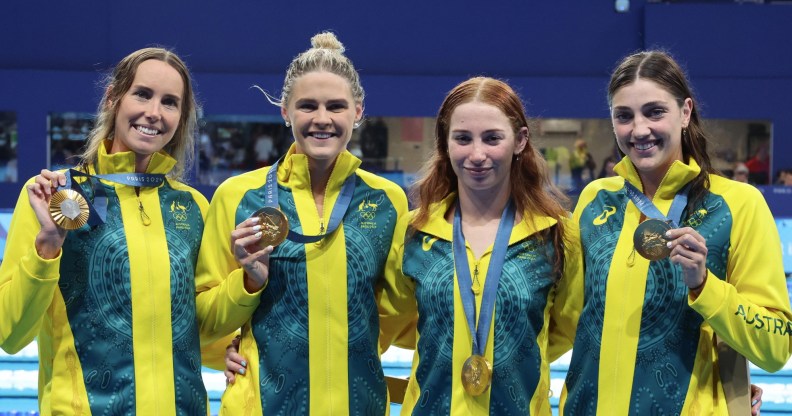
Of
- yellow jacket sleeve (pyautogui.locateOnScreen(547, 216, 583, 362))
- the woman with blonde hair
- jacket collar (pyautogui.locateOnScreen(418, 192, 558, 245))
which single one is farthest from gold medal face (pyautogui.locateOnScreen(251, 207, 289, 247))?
yellow jacket sleeve (pyautogui.locateOnScreen(547, 216, 583, 362))

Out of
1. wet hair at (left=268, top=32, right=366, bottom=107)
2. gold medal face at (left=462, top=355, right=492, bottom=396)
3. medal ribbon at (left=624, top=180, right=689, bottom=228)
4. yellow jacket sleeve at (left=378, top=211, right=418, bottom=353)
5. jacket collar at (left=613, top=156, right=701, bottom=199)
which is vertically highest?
wet hair at (left=268, top=32, right=366, bottom=107)

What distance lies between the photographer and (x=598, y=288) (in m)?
2.39

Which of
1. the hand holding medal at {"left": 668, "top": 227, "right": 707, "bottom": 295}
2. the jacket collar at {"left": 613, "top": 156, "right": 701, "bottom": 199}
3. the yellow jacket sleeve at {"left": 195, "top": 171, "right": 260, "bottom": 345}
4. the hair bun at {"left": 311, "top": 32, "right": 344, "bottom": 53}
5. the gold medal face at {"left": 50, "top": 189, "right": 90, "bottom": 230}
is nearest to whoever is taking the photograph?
the hand holding medal at {"left": 668, "top": 227, "right": 707, "bottom": 295}

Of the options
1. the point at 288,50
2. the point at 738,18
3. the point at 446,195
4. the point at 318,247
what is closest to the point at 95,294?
the point at 318,247

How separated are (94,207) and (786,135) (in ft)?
38.4

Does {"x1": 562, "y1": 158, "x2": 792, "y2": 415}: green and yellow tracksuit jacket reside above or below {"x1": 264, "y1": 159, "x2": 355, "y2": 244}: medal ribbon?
below

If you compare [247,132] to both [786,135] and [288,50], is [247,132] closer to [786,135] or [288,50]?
[288,50]

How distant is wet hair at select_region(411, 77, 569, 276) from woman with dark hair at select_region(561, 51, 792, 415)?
0.46ft

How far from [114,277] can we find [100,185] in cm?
26

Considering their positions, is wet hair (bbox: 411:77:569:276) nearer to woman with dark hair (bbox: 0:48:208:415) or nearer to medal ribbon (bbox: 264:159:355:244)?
medal ribbon (bbox: 264:159:355:244)

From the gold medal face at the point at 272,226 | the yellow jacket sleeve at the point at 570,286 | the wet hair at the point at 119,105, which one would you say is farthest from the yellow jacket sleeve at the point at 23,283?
the yellow jacket sleeve at the point at 570,286

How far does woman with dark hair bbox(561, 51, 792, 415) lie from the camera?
223 centimetres

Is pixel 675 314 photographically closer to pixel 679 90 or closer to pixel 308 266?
pixel 679 90

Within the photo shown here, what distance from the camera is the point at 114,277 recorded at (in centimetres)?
245
